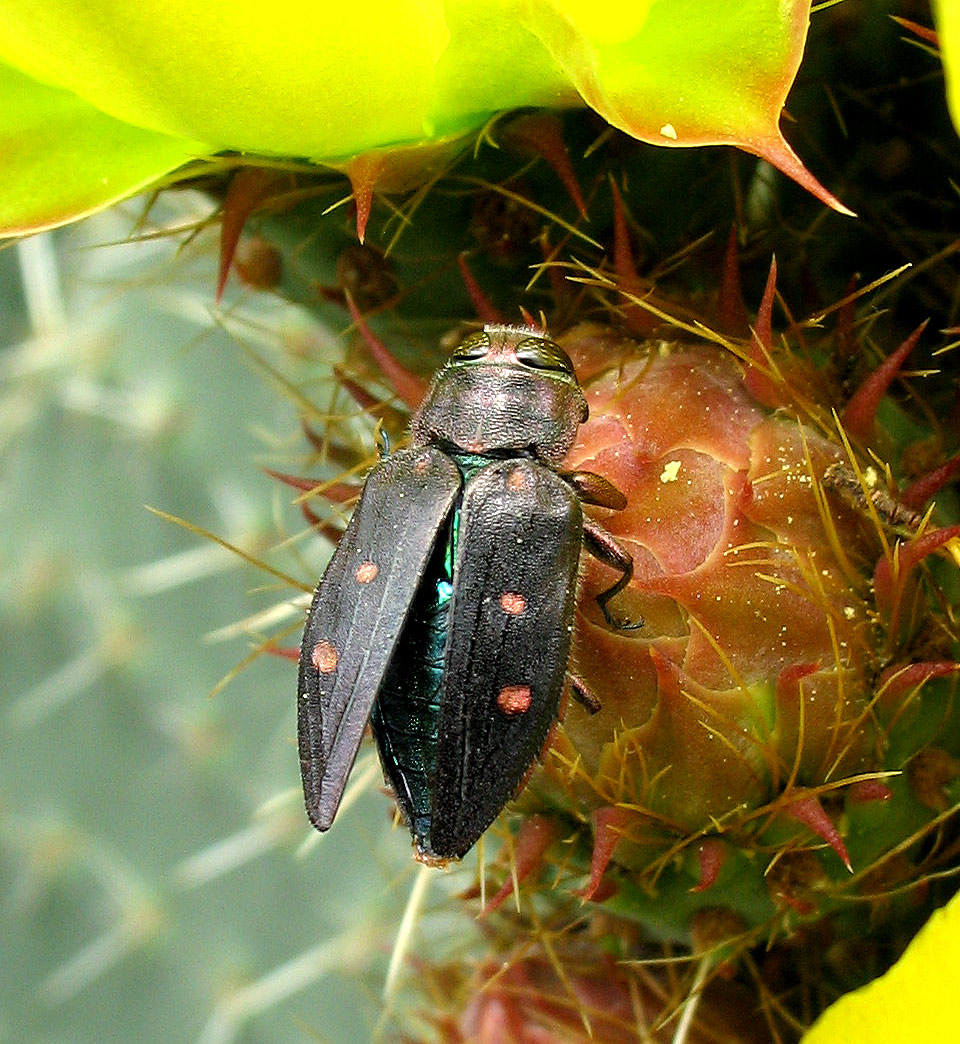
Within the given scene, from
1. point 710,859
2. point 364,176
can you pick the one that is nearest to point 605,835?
point 710,859

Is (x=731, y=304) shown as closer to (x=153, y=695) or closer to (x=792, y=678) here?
(x=792, y=678)

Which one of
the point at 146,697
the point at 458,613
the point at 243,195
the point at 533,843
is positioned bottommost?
the point at 146,697

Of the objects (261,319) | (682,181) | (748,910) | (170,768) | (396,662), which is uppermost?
(682,181)

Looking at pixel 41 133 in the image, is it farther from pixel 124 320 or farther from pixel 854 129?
pixel 124 320

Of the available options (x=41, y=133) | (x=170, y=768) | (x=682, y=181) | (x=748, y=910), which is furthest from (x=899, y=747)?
(x=170, y=768)

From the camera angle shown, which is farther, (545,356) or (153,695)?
(153,695)

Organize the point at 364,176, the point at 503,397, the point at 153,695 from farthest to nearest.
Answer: the point at 153,695 → the point at 503,397 → the point at 364,176
